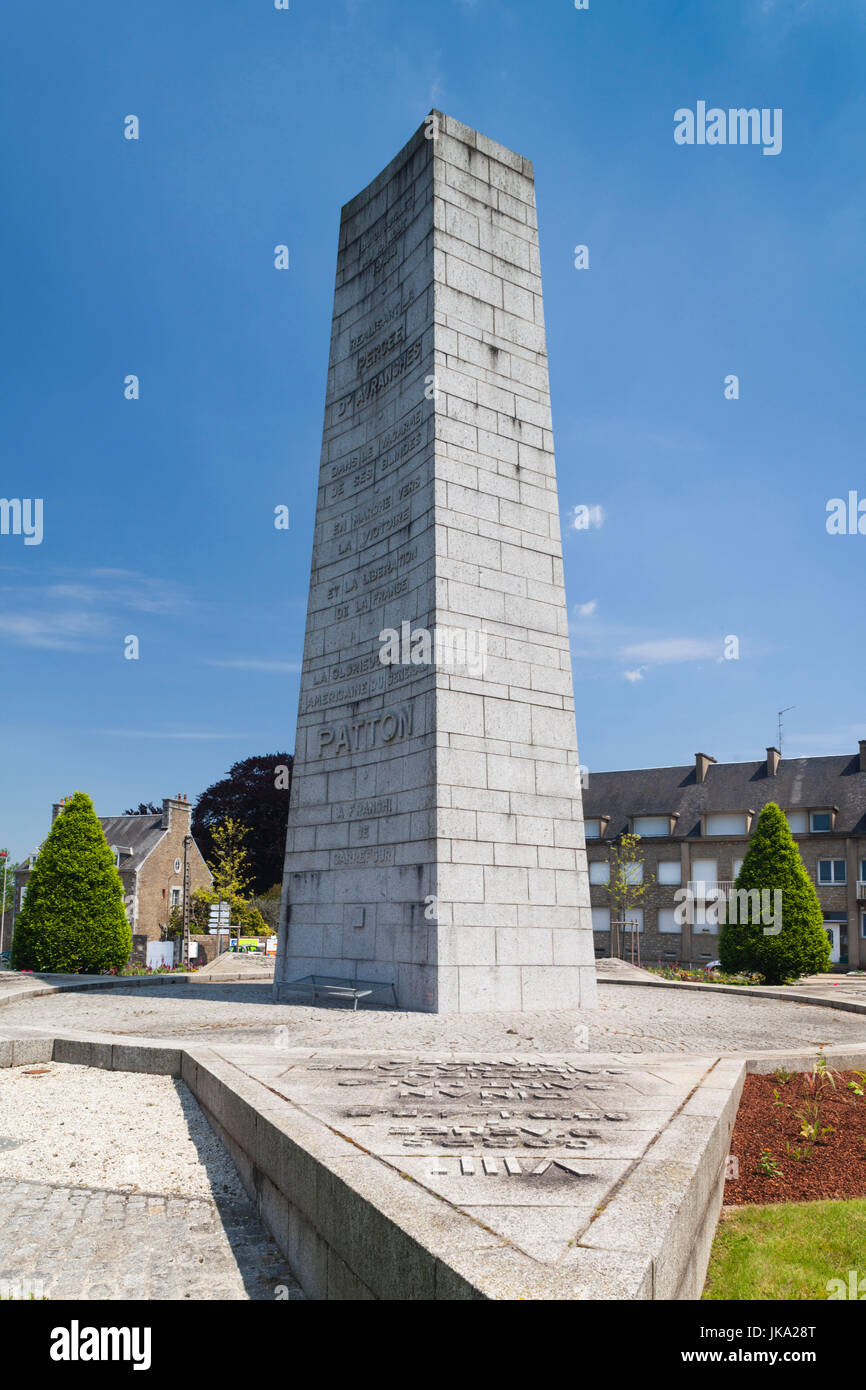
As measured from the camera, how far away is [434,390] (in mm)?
14094

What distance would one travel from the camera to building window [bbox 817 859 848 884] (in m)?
45.3

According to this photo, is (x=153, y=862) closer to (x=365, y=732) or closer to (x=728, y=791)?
(x=728, y=791)

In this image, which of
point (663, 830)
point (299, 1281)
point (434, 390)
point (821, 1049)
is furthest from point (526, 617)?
point (663, 830)

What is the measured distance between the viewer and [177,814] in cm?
5112

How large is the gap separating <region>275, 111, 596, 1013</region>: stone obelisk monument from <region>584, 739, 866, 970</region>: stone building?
32.9m

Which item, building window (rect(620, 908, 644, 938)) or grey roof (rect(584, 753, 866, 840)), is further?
building window (rect(620, 908, 644, 938))

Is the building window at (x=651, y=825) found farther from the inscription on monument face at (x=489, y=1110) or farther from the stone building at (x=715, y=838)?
the inscription on monument face at (x=489, y=1110)

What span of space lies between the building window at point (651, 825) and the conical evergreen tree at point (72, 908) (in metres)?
33.8

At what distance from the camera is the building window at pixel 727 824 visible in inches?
1863

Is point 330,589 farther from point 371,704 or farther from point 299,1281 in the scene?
point 299,1281

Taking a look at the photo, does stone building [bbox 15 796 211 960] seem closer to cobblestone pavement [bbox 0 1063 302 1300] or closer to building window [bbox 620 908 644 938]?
building window [bbox 620 908 644 938]

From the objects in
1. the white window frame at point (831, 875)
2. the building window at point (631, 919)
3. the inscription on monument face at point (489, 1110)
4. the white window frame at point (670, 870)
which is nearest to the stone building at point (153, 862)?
the building window at point (631, 919)

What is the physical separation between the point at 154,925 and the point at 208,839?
7.23m

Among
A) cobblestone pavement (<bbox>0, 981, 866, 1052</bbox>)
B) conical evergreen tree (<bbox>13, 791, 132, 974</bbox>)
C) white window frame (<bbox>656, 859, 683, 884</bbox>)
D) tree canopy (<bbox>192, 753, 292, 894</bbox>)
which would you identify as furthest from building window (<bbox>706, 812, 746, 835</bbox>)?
conical evergreen tree (<bbox>13, 791, 132, 974</bbox>)
